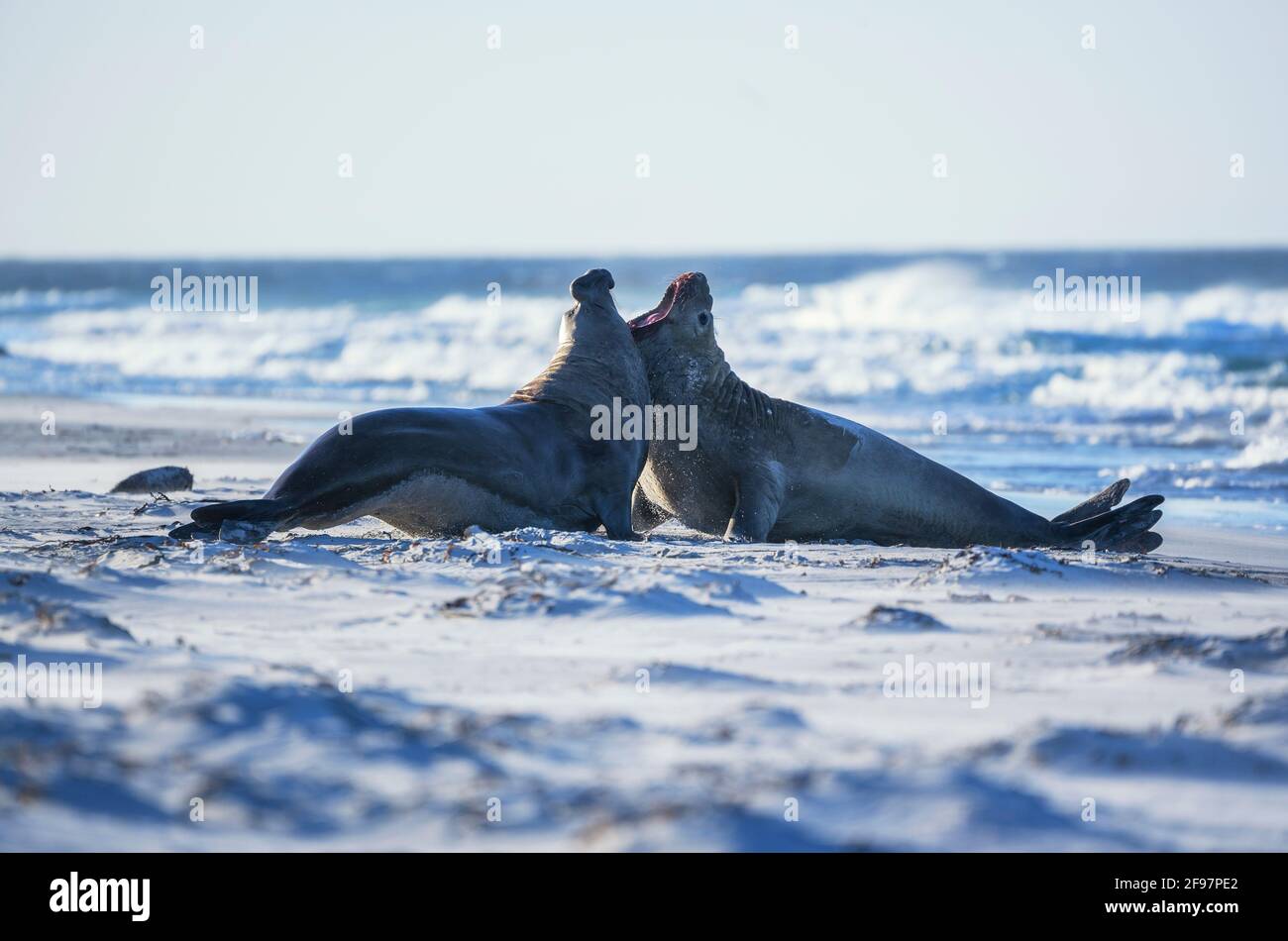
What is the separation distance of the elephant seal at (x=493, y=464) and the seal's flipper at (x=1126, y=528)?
7.53ft

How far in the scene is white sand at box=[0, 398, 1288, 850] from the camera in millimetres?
3201

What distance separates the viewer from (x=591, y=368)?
8.00 metres

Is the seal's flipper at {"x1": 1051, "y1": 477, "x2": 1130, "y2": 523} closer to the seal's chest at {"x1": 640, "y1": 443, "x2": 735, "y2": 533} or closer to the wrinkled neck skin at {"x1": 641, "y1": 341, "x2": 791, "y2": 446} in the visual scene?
the wrinkled neck skin at {"x1": 641, "y1": 341, "x2": 791, "y2": 446}

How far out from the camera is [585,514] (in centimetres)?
767

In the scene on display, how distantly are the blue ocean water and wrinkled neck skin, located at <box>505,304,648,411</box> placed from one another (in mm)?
3775

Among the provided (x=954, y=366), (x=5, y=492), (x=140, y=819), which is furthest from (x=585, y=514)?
(x=954, y=366)

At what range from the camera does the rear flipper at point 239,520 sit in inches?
263

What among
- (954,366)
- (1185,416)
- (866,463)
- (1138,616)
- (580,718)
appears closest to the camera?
(580,718)

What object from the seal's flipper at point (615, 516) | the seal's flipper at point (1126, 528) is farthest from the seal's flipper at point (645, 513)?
the seal's flipper at point (1126, 528)

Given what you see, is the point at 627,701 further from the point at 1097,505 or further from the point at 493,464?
the point at 1097,505

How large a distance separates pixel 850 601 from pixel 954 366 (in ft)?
60.3

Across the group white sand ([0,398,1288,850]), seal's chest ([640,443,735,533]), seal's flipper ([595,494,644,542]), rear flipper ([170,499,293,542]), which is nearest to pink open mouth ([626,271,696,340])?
seal's chest ([640,443,735,533])

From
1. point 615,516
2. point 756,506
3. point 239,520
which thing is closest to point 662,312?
point 756,506

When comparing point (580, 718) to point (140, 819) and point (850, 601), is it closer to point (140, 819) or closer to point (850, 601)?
point (140, 819)
